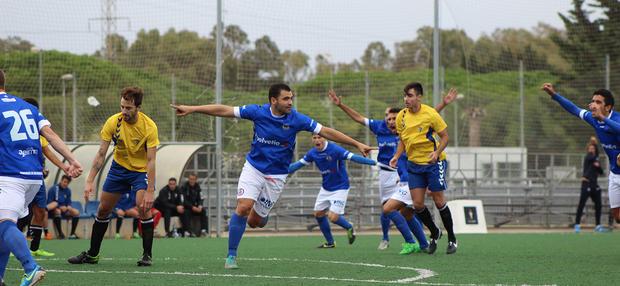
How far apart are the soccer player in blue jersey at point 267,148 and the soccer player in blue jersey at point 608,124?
283cm

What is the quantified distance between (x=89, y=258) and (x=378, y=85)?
55.8 feet

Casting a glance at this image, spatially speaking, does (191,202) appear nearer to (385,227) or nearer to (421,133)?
(385,227)

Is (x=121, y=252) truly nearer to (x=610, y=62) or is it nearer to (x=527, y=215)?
(x=527, y=215)

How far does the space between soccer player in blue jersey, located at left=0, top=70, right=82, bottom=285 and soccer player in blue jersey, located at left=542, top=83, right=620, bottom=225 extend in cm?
598

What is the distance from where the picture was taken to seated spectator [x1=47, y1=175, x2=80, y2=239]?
21.2 meters

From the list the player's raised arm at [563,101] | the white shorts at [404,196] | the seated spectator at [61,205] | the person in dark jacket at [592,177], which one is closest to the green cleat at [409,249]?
the white shorts at [404,196]

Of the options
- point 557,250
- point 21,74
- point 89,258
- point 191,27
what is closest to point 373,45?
point 191,27

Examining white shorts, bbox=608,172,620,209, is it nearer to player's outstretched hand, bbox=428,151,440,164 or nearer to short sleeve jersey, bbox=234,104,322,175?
player's outstretched hand, bbox=428,151,440,164

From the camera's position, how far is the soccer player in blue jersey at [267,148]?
10672mm

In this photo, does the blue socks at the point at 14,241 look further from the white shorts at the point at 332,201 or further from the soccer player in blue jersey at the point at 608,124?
the white shorts at the point at 332,201

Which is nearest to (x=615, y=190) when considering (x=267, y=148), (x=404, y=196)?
(x=404, y=196)

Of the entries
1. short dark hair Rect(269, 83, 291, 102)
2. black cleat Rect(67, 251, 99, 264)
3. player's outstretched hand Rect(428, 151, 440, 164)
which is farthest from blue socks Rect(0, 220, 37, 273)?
player's outstretched hand Rect(428, 151, 440, 164)

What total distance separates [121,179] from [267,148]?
1757mm

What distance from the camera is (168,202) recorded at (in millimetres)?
22219
